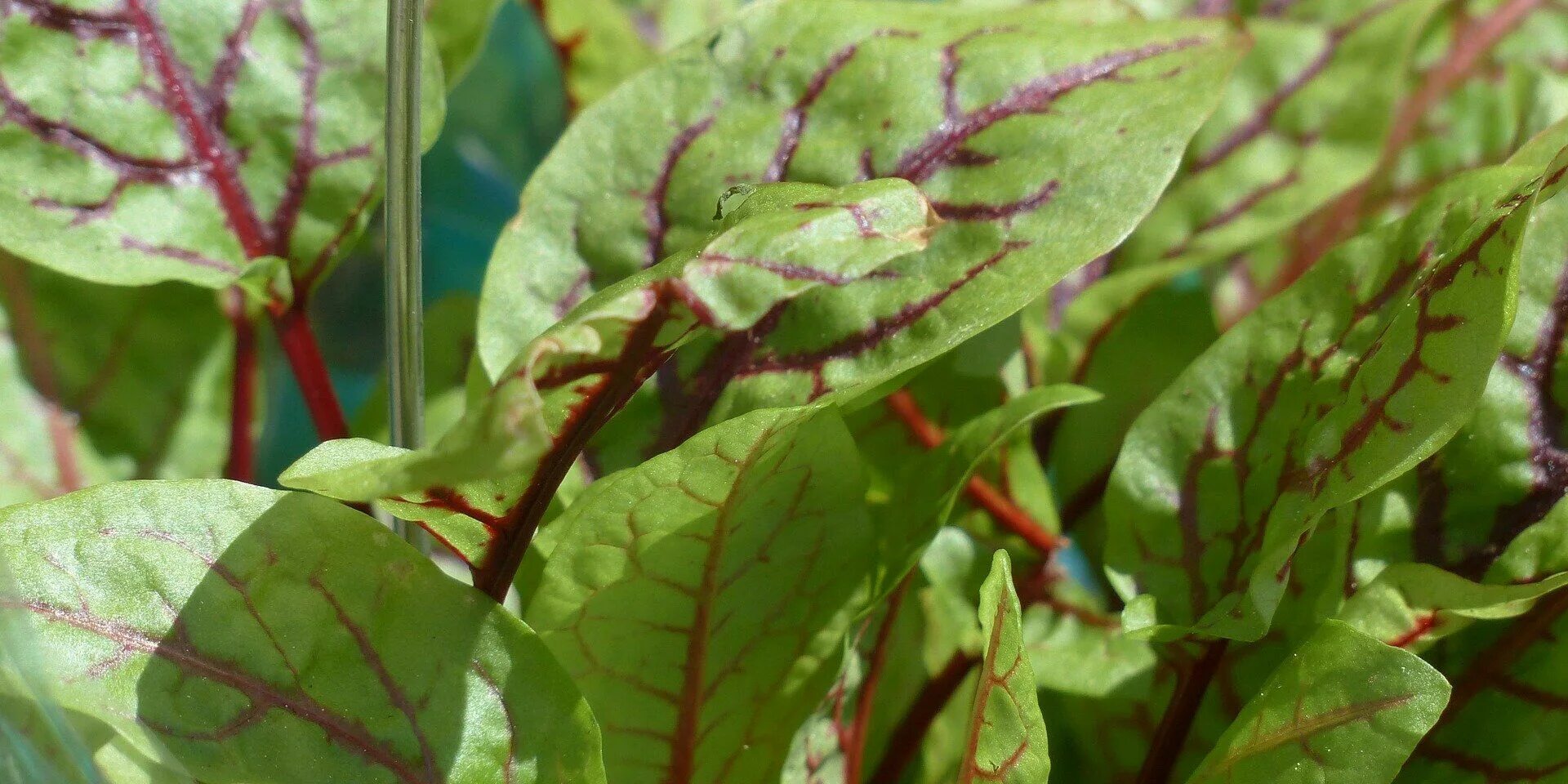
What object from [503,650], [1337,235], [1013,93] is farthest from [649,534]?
[1337,235]

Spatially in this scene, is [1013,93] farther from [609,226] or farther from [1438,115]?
[1438,115]

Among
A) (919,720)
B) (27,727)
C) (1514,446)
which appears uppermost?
(27,727)

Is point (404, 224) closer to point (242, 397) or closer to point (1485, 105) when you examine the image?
point (242, 397)

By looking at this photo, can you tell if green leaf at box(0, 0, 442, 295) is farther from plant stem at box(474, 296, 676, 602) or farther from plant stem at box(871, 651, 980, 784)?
plant stem at box(871, 651, 980, 784)

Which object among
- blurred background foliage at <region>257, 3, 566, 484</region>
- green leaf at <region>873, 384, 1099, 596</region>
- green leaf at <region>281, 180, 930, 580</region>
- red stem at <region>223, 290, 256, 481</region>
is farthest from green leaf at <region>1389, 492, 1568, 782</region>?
blurred background foliage at <region>257, 3, 566, 484</region>

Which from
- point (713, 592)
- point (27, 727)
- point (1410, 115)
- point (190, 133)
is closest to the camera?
point (27, 727)

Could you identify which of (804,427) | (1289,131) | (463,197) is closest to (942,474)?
(804,427)

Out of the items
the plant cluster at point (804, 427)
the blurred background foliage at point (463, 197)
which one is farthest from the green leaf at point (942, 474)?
the blurred background foliage at point (463, 197)
